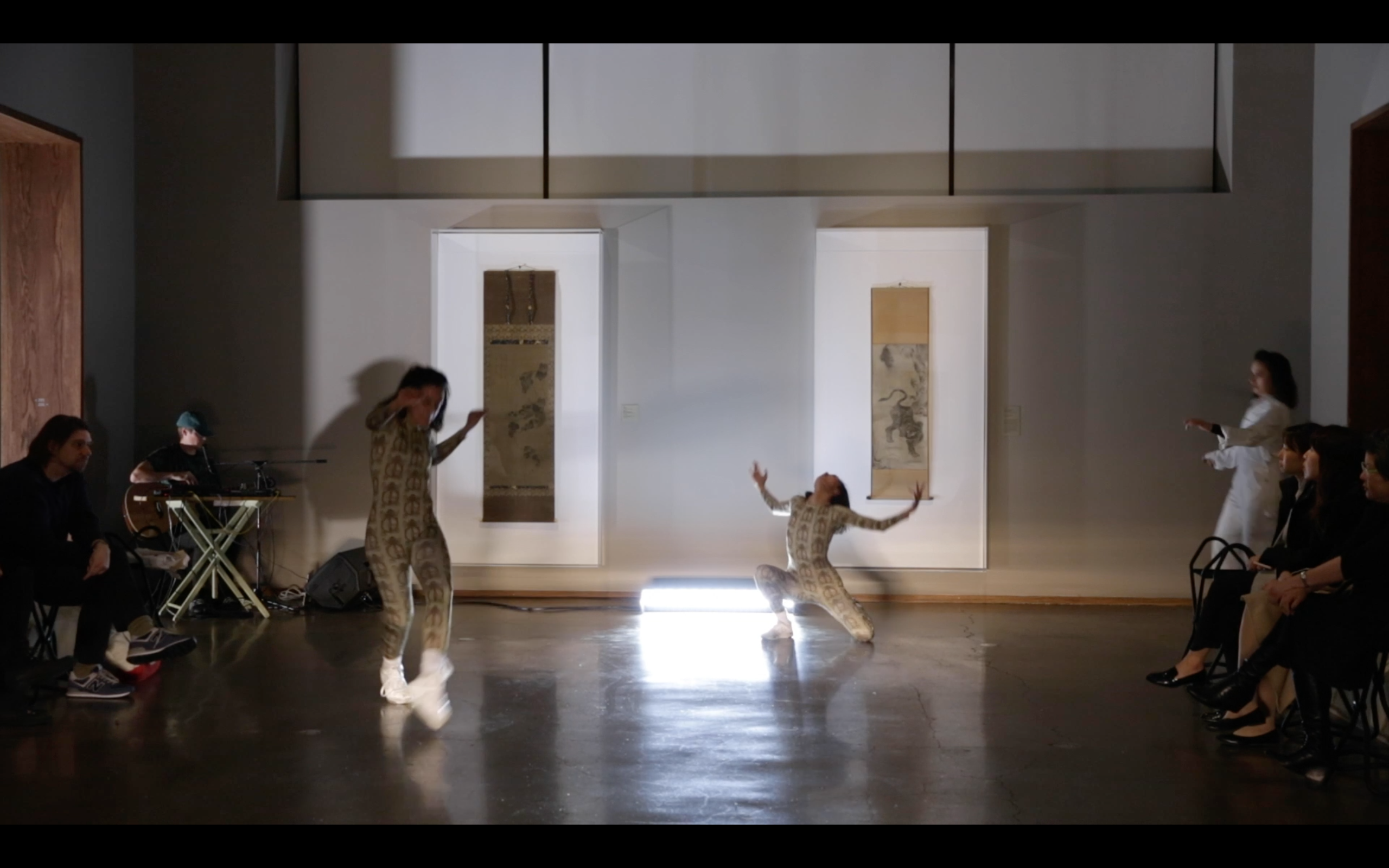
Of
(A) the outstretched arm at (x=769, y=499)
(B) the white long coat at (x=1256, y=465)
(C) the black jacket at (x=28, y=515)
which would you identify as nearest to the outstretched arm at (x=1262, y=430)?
(B) the white long coat at (x=1256, y=465)

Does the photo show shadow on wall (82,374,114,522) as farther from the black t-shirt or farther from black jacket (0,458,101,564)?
black jacket (0,458,101,564)

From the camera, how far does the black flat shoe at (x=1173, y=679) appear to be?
187 inches

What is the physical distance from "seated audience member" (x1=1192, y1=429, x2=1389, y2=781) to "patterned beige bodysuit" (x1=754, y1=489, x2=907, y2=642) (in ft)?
7.68

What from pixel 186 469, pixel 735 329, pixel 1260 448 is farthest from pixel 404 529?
pixel 1260 448

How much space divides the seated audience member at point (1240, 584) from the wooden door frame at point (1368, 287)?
2292 millimetres

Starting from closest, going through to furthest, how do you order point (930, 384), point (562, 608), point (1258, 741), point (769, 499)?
1. point (1258, 741)
2. point (769, 499)
3. point (562, 608)
4. point (930, 384)

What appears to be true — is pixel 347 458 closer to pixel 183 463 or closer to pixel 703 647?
pixel 183 463

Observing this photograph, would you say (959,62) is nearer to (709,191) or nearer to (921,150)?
(921,150)

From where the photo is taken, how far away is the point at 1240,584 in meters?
4.53

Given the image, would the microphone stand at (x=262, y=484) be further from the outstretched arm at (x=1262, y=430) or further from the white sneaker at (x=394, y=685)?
the outstretched arm at (x=1262, y=430)

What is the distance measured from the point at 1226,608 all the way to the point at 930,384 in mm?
2998

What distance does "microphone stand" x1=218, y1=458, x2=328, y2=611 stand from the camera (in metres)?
6.93

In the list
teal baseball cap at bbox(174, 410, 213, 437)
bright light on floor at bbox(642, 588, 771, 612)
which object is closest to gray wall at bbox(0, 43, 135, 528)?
teal baseball cap at bbox(174, 410, 213, 437)
